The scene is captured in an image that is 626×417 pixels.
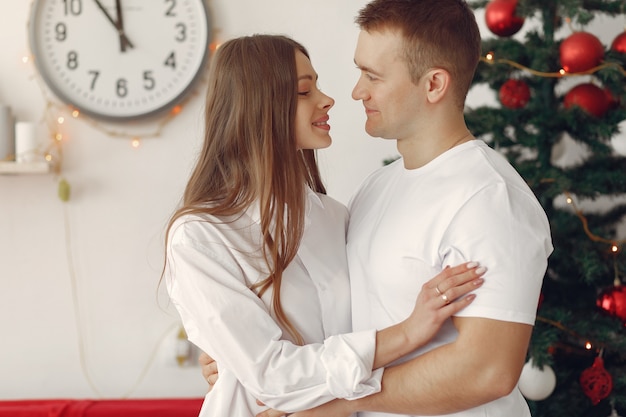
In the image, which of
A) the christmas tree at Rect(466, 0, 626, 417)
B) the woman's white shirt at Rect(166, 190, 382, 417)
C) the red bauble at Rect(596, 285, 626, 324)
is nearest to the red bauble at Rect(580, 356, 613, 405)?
the christmas tree at Rect(466, 0, 626, 417)

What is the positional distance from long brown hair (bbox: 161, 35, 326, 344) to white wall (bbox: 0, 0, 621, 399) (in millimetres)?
1099

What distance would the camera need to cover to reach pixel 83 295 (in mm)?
2764

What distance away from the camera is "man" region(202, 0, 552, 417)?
53.0 inches

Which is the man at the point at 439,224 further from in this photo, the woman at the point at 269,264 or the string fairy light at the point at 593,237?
the string fairy light at the point at 593,237

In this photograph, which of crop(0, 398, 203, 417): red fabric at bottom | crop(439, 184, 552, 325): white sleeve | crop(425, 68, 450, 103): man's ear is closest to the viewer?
crop(439, 184, 552, 325): white sleeve

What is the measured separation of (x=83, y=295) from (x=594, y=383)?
5.53 feet

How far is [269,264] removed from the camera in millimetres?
1512

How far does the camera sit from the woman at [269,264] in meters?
1.42

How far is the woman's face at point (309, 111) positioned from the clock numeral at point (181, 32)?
3.70ft

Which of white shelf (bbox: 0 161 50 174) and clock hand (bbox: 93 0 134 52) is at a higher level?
clock hand (bbox: 93 0 134 52)

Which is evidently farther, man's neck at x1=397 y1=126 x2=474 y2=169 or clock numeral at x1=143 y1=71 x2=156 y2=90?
clock numeral at x1=143 y1=71 x2=156 y2=90

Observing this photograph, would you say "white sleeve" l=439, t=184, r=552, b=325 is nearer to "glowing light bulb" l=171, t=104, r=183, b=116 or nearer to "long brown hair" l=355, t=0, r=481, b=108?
"long brown hair" l=355, t=0, r=481, b=108

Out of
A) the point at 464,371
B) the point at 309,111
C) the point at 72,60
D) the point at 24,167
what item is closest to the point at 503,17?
the point at 309,111

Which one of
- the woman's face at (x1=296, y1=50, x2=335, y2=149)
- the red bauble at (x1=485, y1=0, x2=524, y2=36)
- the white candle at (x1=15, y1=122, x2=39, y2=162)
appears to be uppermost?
the red bauble at (x1=485, y1=0, x2=524, y2=36)
